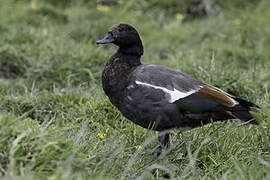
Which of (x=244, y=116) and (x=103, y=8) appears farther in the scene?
(x=103, y=8)

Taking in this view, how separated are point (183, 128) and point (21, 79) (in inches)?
86.9

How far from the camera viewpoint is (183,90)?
123 inches

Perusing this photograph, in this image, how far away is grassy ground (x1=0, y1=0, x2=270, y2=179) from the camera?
257cm

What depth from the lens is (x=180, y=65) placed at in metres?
4.81

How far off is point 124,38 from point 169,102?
0.72 meters

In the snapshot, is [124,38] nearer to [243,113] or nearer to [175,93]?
[175,93]

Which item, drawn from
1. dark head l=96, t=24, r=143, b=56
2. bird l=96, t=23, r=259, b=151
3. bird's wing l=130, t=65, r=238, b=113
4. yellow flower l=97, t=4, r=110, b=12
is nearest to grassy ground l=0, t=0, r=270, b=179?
yellow flower l=97, t=4, r=110, b=12

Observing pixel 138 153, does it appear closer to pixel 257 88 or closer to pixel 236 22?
pixel 257 88

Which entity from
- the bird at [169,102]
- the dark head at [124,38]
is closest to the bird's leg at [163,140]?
the bird at [169,102]

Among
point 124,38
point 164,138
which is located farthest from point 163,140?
point 124,38

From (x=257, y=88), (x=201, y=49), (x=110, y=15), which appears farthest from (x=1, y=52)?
(x=257, y=88)

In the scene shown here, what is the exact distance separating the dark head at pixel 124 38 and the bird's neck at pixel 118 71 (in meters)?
0.04

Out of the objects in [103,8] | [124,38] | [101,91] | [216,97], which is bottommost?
[101,91]

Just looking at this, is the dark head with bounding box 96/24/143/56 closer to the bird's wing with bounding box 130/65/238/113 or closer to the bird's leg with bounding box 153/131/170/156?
the bird's wing with bounding box 130/65/238/113
